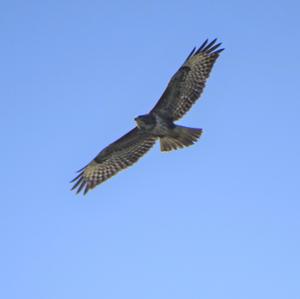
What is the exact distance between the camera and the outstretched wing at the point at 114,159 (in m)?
18.6

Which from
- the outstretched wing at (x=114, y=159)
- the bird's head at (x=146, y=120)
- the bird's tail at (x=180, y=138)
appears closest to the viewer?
the bird's tail at (x=180, y=138)

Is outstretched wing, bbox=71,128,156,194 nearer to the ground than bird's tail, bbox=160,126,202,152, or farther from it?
nearer to the ground

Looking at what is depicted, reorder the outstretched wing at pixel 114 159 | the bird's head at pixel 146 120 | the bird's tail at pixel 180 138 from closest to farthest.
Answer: the bird's tail at pixel 180 138, the bird's head at pixel 146 120, the outstretched wing at pixel 114 159

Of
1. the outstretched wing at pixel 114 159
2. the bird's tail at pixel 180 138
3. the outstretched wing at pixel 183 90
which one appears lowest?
the outstretched wing at pixel 114 159

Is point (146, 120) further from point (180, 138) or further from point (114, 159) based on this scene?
point (114, 159)

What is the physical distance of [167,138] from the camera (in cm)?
1797

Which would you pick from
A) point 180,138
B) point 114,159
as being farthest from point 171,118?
point 114,159

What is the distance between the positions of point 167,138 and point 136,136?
0.80 meters

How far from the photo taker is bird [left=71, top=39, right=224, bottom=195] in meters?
17.9

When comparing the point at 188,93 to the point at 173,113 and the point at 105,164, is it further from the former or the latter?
the point at 105,164

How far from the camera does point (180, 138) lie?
1778cm

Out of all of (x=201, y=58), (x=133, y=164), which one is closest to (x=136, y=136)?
(x=133, y=164)

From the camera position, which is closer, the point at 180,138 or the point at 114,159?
the point at 180,138

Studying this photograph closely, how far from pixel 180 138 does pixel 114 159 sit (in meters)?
1.88
